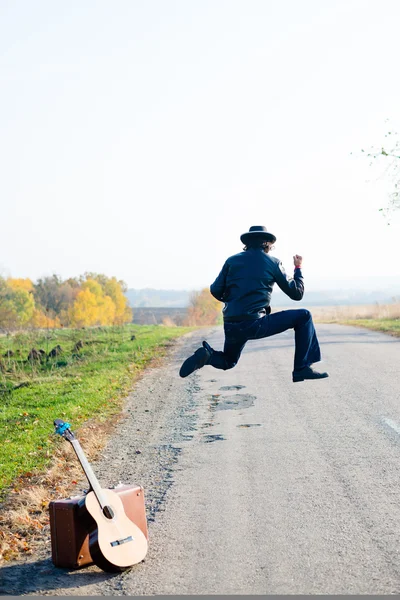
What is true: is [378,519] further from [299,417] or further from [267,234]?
[299,417]

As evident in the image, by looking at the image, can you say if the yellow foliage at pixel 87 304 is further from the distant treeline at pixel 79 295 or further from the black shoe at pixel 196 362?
the black shoe at pixel 196 362

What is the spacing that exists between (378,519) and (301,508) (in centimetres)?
91

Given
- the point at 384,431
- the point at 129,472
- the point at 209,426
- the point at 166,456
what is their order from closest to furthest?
the point at 129,472
the point at 166,456
the point at 384,431
the point at 209,426

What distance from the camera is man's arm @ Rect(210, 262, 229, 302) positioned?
486 centimetres

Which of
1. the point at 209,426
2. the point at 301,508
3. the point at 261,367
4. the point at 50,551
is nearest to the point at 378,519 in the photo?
the point at 301,508

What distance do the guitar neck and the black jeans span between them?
2.13 metres

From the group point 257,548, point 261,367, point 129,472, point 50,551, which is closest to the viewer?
point 257,548

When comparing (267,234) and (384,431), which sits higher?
(267,234)

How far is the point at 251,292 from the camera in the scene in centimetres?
477

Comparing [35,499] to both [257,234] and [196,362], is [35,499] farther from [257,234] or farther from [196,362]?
[257,234]

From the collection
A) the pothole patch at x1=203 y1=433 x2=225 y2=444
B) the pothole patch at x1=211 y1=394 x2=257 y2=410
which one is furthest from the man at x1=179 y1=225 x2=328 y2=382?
the pothole patch at x1=211 y1=394 x2=257 y2=410

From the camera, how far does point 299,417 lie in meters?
13.1

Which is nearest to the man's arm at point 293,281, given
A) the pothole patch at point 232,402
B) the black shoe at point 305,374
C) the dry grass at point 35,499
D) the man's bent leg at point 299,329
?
the man's bent leg at point 299,329

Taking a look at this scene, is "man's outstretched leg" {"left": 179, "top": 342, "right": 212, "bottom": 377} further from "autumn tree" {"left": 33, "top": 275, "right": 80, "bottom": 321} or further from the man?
"autumn tree" {"left": 33, "top": 275, "right": 80, "bottom": 321}
